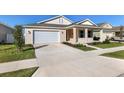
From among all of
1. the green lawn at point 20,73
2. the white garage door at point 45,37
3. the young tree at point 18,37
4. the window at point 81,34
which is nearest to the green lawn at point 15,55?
the young tree at point 18,37

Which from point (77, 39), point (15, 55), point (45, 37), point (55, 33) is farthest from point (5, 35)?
point (15, 55)

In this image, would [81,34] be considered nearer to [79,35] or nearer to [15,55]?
[79,35]

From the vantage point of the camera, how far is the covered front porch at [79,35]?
19703mm

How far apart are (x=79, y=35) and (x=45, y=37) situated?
16.7ft

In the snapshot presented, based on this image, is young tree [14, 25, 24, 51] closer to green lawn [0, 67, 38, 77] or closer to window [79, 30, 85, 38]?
green lawn [0, 67, 38, 77]

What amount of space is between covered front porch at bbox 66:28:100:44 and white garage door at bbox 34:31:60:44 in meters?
2.32

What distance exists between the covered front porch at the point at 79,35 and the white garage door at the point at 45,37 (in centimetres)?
232

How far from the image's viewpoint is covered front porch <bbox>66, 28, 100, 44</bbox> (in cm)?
1970

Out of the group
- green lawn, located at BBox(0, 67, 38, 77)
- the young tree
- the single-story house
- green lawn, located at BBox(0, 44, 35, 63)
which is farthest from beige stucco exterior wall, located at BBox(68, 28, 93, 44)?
green lawn, located at BBox(0, 67, 38, 77)

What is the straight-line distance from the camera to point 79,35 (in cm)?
2066

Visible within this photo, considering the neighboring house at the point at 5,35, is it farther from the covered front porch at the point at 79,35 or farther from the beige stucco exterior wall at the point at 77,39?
the beige stucco exterior wall at the point at 77,39
